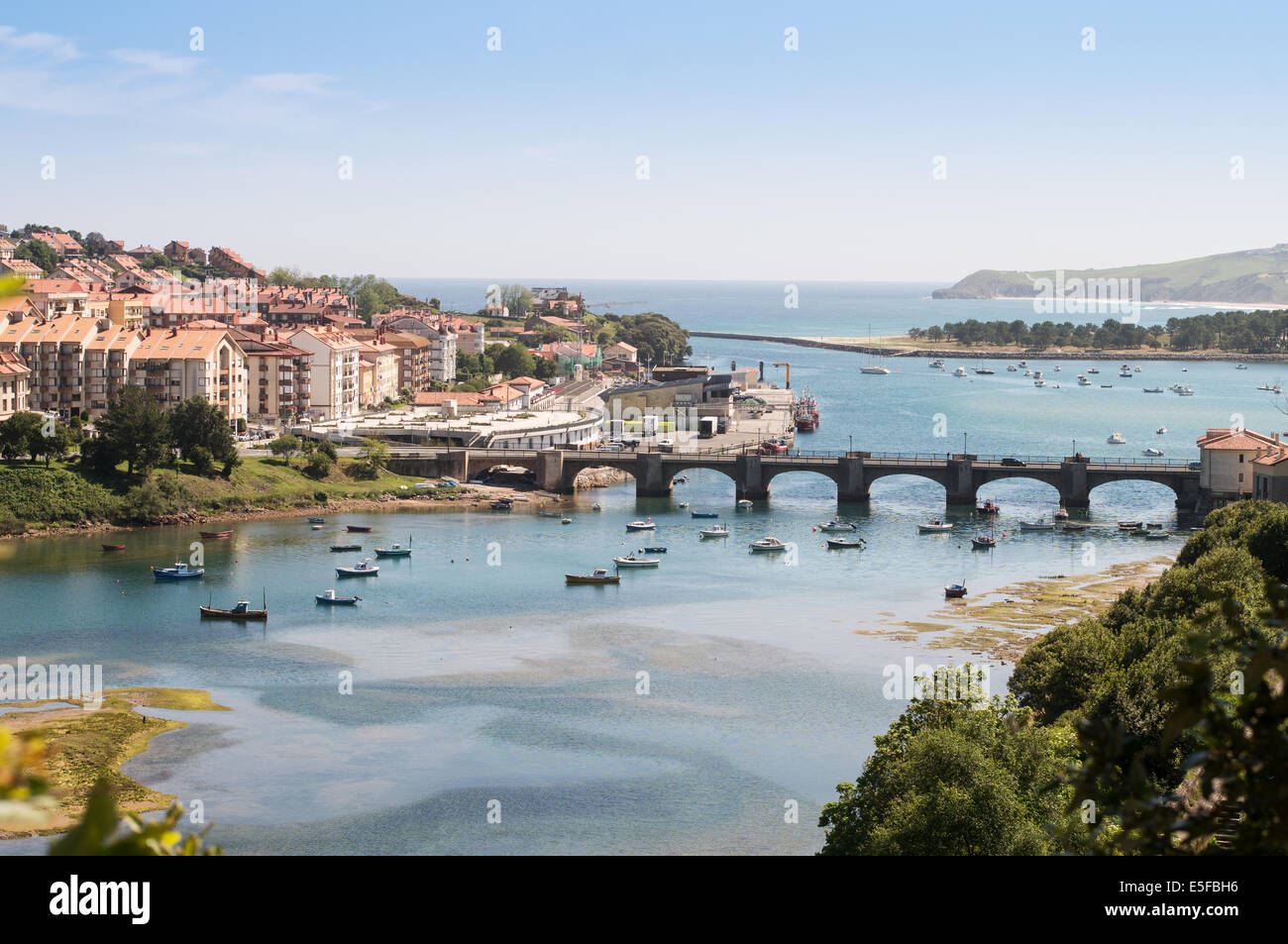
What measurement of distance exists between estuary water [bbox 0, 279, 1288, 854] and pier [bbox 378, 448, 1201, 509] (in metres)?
1.52

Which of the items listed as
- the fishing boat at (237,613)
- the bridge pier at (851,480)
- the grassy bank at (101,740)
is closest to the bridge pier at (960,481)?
the bridge pier at (851,480)

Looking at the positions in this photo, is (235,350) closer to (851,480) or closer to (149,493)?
(149,493)

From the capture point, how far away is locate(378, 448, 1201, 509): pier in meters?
70.4

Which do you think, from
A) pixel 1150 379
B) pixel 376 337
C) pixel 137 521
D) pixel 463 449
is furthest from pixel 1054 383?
pixel 137 521

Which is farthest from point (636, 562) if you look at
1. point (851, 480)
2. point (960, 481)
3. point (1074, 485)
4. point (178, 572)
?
point (1074, 485)

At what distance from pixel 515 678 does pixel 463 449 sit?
1461 inches

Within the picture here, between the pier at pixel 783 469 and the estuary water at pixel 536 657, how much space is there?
5.00ft

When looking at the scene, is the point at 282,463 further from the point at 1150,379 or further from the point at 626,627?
the point at 1150,379

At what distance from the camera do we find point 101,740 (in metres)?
33.1

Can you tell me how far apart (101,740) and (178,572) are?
2020 centimetres

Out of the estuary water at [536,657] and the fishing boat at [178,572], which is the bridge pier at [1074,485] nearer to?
the estuary water at [536,657]

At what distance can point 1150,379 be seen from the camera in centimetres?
14638

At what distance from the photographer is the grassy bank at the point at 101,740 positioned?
29.0 metres
